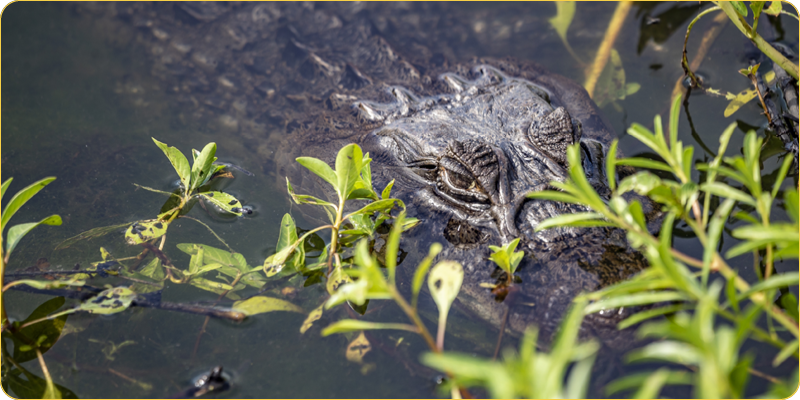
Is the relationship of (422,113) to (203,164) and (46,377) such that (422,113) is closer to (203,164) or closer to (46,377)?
(203,164)

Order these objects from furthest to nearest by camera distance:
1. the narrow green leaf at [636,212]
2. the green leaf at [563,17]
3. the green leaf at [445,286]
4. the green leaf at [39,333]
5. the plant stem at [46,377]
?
the green leaf at [563,17]
the green leaf at [39,333]
the plant stem at [46,377]
the green leaf at [445,286]
the narrow green leaf at [636,212]

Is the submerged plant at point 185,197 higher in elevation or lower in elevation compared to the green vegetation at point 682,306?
lower

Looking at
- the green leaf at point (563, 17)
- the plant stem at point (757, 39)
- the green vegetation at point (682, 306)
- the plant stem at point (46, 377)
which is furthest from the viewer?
the green leaf at point (563, 17)

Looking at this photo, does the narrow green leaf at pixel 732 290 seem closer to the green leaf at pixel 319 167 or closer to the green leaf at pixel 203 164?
the green leaf at pixel 319 167

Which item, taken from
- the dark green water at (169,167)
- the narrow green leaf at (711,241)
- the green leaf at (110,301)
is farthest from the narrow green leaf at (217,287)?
the narrow green leaf at (711,241)

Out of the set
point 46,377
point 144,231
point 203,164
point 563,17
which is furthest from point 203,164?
point 563,17

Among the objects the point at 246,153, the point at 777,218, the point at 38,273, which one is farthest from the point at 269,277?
the point at 777,218

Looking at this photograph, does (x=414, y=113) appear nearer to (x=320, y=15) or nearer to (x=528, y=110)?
(x=528, y=110)

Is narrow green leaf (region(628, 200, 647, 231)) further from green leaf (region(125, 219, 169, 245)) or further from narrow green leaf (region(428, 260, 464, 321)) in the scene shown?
green leaf (region(125, 219, 169, 245))
